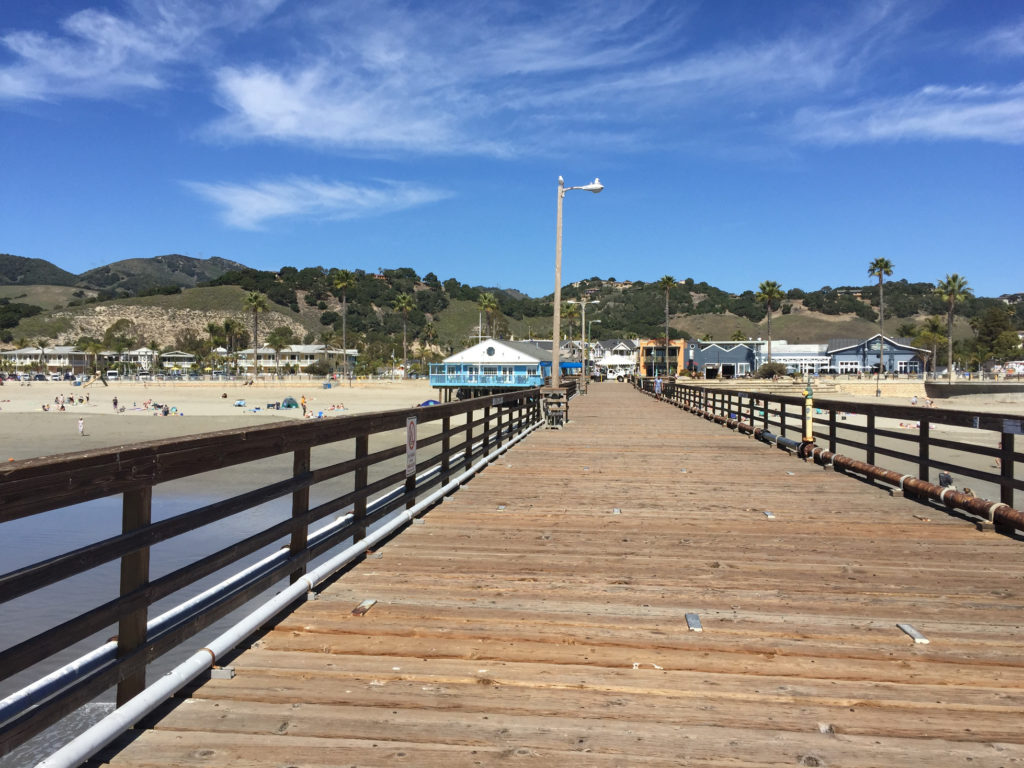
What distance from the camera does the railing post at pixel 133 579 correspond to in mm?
2918

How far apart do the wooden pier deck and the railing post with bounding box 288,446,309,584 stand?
334 mm

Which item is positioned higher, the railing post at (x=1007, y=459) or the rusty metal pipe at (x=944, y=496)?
the railing post at (x=1007, y=459)

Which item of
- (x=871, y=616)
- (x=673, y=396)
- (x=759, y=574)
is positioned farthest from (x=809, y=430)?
(x=673, y=396)

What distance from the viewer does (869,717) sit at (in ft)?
10.2

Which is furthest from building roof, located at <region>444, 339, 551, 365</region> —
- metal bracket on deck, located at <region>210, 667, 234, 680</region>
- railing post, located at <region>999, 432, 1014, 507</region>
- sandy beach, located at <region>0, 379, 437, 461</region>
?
metal bracket on deck, located at <region>210, 667, 234, 680</region>

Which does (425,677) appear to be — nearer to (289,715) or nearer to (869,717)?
(289,715)

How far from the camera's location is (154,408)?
5694cm

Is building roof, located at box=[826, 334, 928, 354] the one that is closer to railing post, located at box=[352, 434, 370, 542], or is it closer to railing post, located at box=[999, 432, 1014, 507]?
railing post, located at box=[999, 432, 1014, 507]

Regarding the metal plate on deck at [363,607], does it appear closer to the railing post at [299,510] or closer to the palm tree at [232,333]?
the railing post at [299,510]

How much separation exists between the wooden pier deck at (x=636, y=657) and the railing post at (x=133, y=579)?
204 millimetres

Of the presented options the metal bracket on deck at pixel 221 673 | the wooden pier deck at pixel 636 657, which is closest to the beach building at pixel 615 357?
the wooden pier deck at pixel 636 657

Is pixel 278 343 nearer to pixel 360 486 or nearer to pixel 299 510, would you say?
pixel 360 486

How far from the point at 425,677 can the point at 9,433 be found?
45407mm

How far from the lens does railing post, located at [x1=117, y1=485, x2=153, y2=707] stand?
2918 mm
